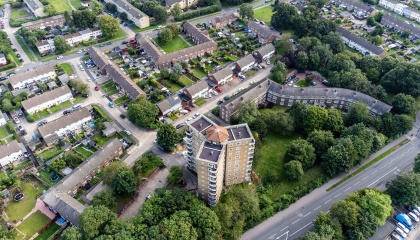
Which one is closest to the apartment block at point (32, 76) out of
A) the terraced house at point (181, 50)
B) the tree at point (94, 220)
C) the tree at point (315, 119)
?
the terraced house at point (181, 50)

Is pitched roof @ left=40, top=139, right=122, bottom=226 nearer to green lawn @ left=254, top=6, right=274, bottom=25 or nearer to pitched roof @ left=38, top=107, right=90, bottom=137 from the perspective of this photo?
pitched roof @ left=38, top=107, right=90, bottom=137

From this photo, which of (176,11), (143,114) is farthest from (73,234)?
(176,11)

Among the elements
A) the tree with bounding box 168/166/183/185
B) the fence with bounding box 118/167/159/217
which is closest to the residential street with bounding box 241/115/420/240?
the tree with bounding box 168/166/183/185

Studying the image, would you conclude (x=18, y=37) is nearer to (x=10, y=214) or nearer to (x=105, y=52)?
(x=105, y=52)

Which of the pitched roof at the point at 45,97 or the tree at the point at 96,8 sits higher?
the tree at the point at 96,8

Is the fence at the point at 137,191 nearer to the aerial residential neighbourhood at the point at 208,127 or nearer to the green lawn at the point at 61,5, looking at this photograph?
the aerial residential neighbourhood at the point at 208,127

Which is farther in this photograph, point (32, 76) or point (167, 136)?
point (32, 76)

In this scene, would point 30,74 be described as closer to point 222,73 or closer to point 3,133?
point 3,133
